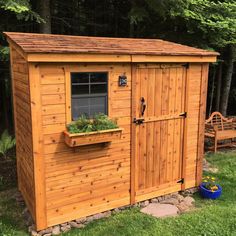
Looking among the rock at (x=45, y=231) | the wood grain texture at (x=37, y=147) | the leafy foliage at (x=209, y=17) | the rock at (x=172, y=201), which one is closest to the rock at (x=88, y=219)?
the rock at (x=45, y=231)

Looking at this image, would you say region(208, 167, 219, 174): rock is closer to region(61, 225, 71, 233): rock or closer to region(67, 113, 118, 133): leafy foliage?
region(67, 113, 118, 133): leafy foliage

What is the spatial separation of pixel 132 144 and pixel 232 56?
611cm

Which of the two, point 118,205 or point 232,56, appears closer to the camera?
point 118,205

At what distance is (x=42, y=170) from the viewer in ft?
14.2

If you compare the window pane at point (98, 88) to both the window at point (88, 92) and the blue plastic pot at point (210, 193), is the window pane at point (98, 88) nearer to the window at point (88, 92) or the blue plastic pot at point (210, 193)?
the window at point (88, 92)

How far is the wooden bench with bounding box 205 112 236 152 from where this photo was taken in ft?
27.0

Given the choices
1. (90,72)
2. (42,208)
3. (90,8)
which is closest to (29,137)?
(42,208)

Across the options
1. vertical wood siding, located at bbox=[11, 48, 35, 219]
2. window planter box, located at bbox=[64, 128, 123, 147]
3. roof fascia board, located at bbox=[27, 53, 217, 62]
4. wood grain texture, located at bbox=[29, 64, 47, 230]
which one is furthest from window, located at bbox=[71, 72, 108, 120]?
vertical wood siding, located at bbox=[11, 48, 35, 219]

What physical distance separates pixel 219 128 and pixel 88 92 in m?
5.69

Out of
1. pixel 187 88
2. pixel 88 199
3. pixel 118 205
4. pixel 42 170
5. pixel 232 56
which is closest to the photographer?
pixel 42 170

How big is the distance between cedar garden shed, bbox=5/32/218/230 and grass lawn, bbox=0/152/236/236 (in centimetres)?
29

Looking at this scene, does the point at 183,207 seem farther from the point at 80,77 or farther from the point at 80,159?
the point at 80,77

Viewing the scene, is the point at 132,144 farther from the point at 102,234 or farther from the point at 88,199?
the point at 102,234

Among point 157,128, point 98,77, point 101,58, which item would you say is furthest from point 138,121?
point 101,58
